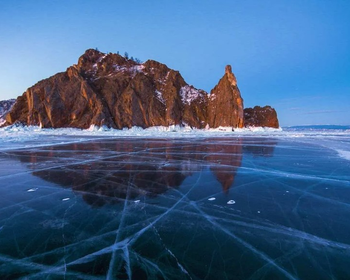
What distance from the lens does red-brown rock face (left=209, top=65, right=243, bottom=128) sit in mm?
56062

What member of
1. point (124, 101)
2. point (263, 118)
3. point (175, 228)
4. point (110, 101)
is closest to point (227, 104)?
point (263, 118)

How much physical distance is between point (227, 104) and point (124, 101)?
101 feet

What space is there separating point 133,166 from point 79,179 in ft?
7.54

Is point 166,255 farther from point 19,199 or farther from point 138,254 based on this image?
point 19,199

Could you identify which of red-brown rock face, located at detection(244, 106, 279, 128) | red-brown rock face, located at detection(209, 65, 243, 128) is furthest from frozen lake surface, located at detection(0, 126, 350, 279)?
red-brown rock face, located at detection(244, 106, 279, 128)

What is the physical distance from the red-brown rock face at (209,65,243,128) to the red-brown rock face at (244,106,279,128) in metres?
8.94

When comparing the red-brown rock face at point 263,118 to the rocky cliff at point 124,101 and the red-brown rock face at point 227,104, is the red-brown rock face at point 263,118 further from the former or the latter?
the rocky cliff at point 124,101

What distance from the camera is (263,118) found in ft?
211

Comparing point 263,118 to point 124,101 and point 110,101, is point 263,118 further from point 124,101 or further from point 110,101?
point 110,101

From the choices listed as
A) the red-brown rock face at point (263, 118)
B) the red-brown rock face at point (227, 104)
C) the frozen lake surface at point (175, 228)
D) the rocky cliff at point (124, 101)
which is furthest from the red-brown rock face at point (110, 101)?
the frozen lake surface at point (175, 228)

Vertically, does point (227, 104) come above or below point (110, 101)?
above

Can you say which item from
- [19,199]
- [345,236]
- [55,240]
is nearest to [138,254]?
[55,240]

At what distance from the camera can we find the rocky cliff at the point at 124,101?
52406mm

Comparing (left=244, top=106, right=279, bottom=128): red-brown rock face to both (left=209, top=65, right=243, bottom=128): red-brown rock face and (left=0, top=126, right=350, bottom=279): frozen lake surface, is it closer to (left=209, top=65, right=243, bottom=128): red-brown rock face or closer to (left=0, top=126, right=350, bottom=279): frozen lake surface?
(left=209, top=65, right=243, bottom=128): red-brown rock face
